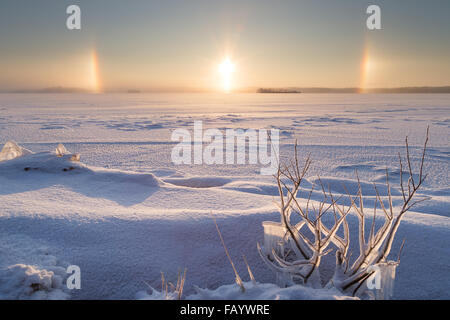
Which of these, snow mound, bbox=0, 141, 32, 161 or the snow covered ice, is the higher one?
snow mound, bbox=0, 141, 32, 161

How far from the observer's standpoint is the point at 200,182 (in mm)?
3615

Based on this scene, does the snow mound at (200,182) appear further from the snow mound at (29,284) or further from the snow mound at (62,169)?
the snow mound at (29,284)

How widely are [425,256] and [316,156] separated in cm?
395

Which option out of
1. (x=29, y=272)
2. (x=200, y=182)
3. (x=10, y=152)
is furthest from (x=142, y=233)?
(x=10, y=152)

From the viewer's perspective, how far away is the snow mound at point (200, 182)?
358cm

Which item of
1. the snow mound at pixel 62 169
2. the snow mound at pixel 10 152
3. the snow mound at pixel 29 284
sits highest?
the snow mound at pixel 10 152

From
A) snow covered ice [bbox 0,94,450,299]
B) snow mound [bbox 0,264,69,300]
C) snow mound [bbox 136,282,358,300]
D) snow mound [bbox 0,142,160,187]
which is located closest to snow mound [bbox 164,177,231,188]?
snow covered ice [bbox 0,94,450,299]

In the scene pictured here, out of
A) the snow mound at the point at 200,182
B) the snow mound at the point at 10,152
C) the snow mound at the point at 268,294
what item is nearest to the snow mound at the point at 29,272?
the snow mound at the point at 268,294

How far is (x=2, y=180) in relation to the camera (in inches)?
111

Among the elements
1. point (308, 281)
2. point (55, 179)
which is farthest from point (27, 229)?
point (308, 281)

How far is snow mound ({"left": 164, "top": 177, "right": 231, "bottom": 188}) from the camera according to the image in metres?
3.58

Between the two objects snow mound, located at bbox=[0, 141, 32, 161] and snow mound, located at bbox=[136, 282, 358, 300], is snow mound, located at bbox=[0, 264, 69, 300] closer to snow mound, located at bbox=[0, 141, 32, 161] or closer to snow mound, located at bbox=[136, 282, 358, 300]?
snow mound, located at bbox=[136, 282, 358, 300]

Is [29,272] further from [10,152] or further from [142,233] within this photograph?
[10,152]

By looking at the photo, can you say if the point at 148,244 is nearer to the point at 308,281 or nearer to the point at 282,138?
the point at 308,281
